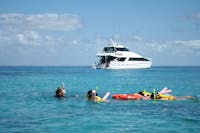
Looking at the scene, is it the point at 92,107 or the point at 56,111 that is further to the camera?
Answer: the point at 92,107

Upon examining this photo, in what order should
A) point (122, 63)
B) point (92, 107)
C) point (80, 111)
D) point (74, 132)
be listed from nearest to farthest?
point (74, 132), point (80, 111), point (92, 107), point (122, 63)

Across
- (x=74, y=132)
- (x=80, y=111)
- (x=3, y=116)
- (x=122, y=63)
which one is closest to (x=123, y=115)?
(x=80, y=111)

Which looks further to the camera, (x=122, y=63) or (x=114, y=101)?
(x=122, y=63)

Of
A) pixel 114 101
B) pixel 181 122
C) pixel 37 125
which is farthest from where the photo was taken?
pixel 114 101

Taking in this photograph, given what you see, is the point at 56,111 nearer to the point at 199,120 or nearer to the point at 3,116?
the point at 3,116

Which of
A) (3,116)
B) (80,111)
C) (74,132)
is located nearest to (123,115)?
(80,111)

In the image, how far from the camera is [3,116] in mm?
20422

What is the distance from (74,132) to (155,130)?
3.81m

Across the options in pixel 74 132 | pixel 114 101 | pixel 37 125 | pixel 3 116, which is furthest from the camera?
pixel 114 101

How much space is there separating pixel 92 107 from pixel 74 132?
798 cm

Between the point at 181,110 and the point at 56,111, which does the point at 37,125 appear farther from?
the point at 181,110

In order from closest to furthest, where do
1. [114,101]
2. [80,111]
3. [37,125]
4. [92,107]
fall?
[37,125] → [80,111] → [92,107] → [114,101]

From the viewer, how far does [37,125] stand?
17.8 meters

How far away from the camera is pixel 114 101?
2802 centimetres
